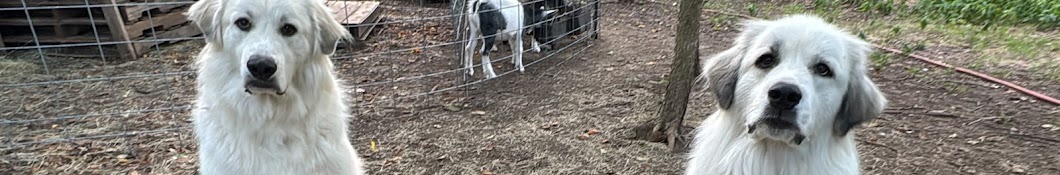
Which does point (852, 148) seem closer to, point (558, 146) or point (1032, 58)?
point (558, 146)

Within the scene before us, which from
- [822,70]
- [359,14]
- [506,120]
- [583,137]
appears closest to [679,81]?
[583,137]

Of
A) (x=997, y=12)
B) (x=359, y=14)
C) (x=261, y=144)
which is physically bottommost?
(x=997, y=12)

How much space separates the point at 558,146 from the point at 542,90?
1387 mm

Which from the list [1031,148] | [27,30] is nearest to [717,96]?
[1031,148]

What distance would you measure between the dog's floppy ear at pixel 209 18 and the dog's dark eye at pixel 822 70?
1850mm

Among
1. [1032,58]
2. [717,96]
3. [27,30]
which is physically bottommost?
[1032,58]

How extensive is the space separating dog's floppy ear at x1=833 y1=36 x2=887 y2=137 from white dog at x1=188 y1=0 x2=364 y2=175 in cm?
167

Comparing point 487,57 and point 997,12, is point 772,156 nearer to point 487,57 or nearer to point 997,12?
point 487,57

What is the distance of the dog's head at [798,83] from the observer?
6.06ft

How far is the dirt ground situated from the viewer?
3.68 meters

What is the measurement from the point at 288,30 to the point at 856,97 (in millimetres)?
1784

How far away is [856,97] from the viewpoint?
2041 millimetres

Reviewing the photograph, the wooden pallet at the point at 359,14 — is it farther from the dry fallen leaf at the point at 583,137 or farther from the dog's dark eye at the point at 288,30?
the dog's dark eye at the point at 288,30

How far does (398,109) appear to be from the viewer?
15.5 ft
